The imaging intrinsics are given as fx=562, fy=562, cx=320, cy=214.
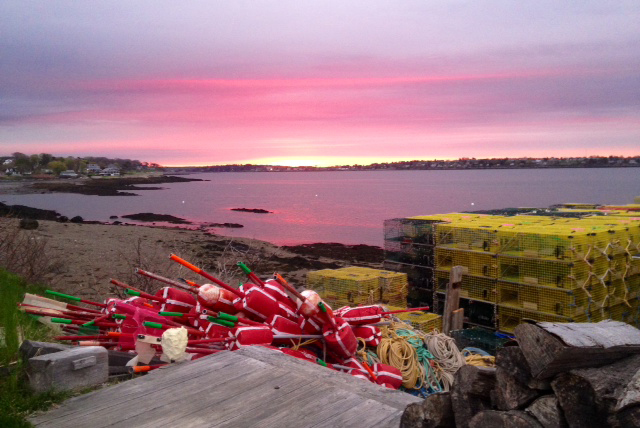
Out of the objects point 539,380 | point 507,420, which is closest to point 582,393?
point 539,380

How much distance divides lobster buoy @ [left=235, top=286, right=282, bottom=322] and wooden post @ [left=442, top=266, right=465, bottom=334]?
578cm

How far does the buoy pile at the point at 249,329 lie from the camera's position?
542 centimetres

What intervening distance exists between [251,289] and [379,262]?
25.0 m

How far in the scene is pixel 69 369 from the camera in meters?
4.00

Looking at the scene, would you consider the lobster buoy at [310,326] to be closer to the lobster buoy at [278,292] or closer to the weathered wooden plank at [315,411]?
the lobster buoy at [278,292]

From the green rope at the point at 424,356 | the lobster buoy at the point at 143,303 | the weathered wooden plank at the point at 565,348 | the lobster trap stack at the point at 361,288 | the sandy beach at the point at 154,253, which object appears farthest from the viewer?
the sandy beach at the point at 154,253

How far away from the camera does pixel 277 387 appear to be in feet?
13.2

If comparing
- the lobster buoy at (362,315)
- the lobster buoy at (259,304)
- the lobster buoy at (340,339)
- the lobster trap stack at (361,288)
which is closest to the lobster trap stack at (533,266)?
the lobster trap stack at (361,288)

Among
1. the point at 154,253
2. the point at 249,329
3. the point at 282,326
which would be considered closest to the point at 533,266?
the point at 282,326

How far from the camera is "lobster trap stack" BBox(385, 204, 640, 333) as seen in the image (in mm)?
10242

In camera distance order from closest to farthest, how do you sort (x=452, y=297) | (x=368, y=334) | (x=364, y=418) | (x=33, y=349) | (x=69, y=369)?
(x=364, y=418) < (x=69, y=369) < (x=33, y=349) < (x=368, y=334) < (x=452, y=297)

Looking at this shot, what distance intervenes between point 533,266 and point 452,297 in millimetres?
1633

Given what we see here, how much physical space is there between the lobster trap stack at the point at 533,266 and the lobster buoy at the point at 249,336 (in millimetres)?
6575

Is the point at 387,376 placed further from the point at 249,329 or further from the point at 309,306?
the point at 249,329
